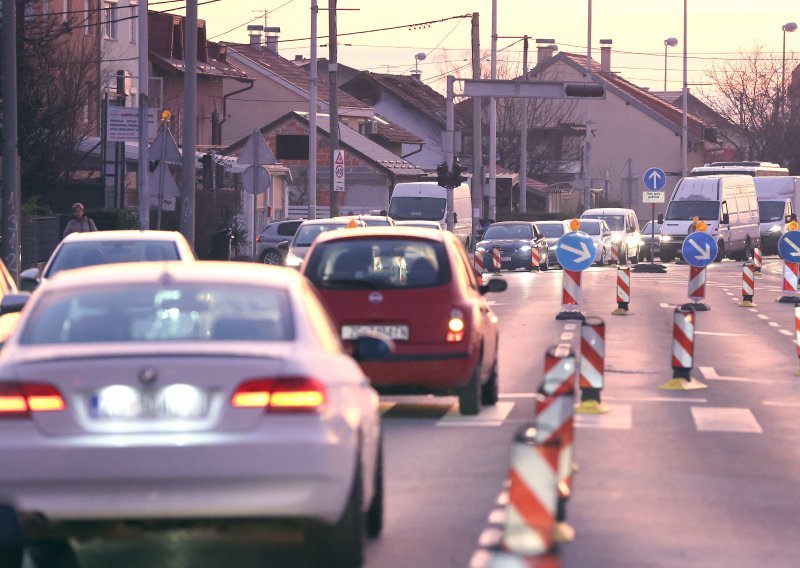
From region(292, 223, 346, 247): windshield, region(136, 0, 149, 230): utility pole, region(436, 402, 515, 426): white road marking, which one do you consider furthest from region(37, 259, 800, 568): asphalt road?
region(292, 223, 346, 247): windshield

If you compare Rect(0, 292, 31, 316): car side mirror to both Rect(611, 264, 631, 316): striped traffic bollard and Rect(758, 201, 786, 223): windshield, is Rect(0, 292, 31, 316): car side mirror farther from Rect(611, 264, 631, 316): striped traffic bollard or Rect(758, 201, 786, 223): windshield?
Rect(758, 201, 786, 223): windshield

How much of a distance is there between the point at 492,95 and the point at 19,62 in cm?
2558

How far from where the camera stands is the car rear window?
14.6 meters

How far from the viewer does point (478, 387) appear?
48.9 feet

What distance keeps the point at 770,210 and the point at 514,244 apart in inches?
839

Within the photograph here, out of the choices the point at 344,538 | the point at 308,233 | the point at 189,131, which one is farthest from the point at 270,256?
the point at 344,538

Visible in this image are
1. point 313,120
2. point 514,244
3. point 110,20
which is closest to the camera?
point 514,244

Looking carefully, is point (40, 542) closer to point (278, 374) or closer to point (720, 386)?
point (278, 374)

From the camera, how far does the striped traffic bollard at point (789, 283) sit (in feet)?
111

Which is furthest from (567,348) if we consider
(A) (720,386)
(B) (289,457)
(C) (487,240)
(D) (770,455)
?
(C) (487,240)

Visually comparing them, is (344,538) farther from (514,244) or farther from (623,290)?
(514,244)

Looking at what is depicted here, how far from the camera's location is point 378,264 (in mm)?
14961

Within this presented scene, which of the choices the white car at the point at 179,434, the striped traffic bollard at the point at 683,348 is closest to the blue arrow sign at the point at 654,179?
the striped traffic bollard at the point at 683,348

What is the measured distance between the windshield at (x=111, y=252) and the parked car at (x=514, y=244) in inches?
1212
